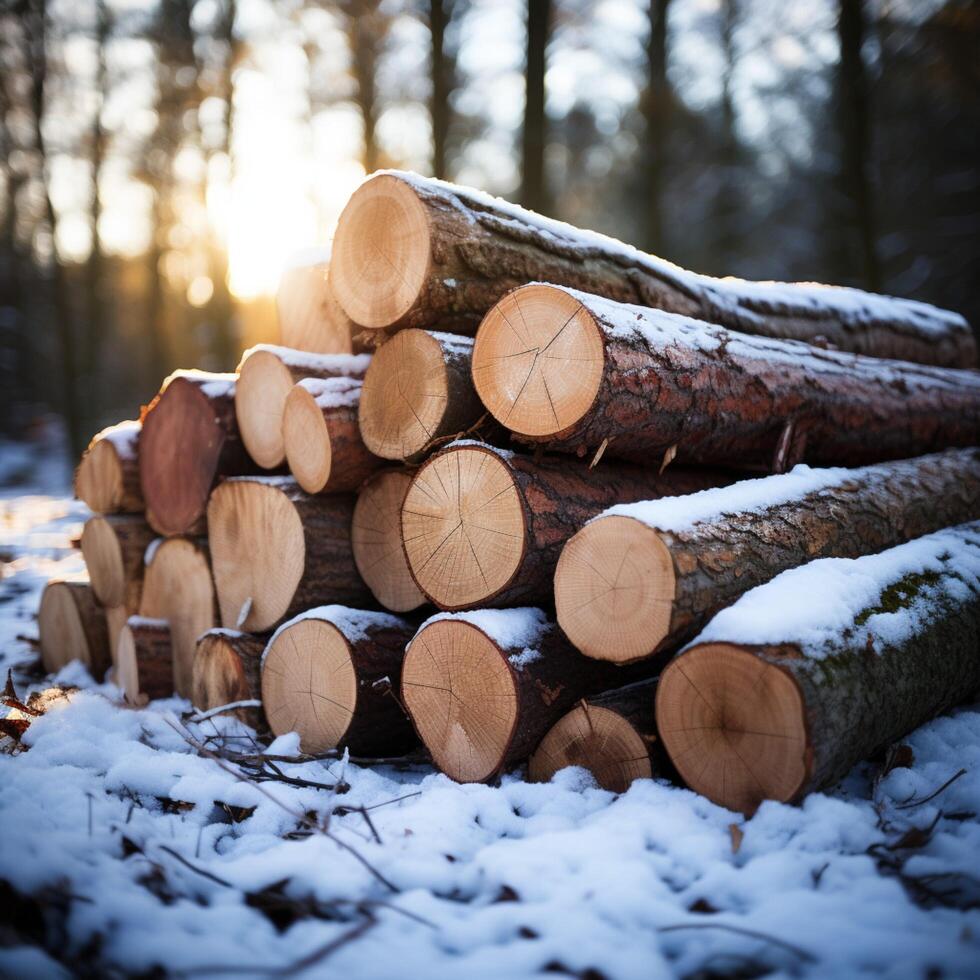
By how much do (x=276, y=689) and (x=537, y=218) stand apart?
7.20ft

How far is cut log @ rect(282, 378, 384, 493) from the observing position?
3.00 metres

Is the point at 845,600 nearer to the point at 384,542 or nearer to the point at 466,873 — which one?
the point at 466,873

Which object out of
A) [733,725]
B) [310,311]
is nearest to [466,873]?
[733,725]

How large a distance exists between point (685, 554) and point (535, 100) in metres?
6.61

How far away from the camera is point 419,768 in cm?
287

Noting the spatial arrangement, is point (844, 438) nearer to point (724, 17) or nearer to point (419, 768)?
point (419, 768)

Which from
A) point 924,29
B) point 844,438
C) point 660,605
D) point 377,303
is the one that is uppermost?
point 924,29

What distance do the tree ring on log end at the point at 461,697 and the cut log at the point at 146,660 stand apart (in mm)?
1548

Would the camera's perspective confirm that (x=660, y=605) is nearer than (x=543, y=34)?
Yes

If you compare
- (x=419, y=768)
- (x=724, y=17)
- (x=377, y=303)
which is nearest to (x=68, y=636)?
(x=419, y=768)

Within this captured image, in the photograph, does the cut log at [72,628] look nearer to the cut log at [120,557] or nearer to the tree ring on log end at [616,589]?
the cut log at [120,557]

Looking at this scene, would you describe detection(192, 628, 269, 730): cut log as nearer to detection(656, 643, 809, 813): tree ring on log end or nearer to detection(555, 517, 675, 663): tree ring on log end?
detection(555, 517, 675, 663): tree ring on log end

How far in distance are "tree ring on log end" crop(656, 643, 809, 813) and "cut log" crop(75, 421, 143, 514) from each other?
2.90 meters

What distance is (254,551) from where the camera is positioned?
3.27 m
